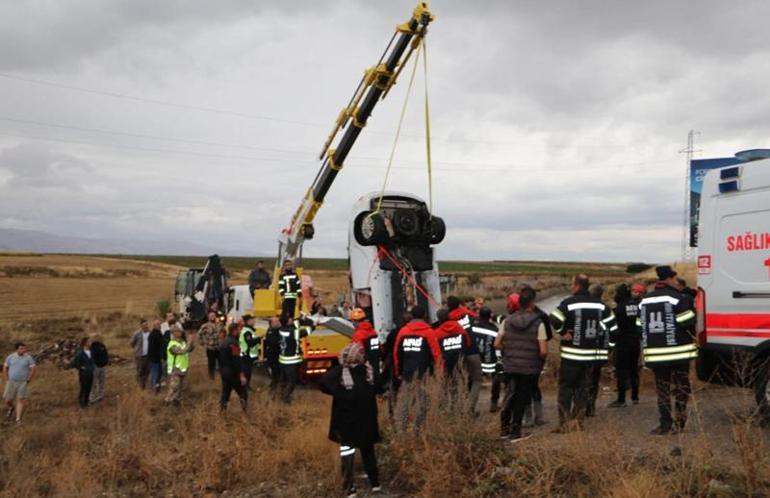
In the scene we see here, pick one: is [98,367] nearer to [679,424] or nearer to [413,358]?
[413,358]

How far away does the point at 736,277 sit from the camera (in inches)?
289

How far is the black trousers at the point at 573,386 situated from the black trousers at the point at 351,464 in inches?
87.0

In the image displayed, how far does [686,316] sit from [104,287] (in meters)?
55.8

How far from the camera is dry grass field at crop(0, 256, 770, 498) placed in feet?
18.9

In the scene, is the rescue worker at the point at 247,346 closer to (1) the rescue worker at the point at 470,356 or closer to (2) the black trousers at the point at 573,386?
(1) the rescue worker at the point at 470,356

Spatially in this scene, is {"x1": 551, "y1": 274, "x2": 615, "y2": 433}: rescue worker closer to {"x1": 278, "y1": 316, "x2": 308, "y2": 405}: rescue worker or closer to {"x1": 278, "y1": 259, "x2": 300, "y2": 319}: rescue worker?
{"x1": 278, "y1": 316, "x2": 308, "y2": 405}: rescue worker

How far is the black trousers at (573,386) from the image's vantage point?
7.68 metres

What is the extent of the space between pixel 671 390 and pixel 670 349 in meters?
0.44

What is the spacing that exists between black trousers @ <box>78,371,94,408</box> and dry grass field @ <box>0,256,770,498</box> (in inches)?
10.1

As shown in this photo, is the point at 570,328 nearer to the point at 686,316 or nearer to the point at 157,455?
the point at 686,316

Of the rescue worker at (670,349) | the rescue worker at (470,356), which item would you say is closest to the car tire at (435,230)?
the rescue worker at (470,356)

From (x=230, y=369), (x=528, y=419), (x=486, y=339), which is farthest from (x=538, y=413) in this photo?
(x=230, y=369)

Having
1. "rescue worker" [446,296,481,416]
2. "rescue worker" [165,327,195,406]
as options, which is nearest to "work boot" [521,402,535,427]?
"rescue worker" [446,296,481,416]

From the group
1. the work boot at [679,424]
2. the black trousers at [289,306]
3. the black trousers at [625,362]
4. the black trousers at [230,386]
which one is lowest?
the black trousers at [230,386]
